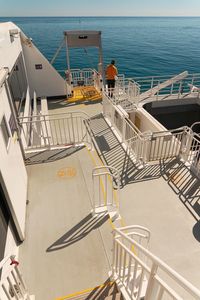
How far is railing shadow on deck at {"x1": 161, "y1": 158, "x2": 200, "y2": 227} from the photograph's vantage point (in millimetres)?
5518

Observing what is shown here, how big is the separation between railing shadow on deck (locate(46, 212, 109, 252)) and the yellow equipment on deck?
8.41 m

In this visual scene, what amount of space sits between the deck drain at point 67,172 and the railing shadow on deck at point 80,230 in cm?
161

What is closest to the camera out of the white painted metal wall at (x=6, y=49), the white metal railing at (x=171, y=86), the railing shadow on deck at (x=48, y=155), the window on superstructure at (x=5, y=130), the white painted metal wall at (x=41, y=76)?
the window on superstructure at (x=5, y=130)

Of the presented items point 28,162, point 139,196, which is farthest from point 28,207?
point 139,196

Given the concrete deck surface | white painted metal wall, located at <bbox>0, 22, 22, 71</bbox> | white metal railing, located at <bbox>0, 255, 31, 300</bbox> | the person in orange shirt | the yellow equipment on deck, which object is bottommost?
the concrete deck surface

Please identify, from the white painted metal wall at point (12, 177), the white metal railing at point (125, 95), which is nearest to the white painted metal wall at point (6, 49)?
the white painted metal wall at point (12, 177)

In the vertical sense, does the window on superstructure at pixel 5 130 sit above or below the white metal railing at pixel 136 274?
above

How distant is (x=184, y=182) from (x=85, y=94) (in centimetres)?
851

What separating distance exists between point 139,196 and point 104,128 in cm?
433

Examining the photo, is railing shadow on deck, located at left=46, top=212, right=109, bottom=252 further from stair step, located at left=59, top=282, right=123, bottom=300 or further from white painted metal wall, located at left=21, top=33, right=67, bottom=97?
white painted metal wall, located at left=21, top=33, right=67, bottom=97

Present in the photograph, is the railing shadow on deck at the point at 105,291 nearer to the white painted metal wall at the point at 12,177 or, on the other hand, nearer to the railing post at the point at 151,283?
the railing post at the point at 151,283

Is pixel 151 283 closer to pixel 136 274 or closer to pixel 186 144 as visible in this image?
pixel 136 274

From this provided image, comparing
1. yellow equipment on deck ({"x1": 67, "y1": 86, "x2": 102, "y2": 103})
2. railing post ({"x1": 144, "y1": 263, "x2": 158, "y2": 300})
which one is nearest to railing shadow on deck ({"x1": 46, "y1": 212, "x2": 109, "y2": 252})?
railing post ({"x1": 144, "y1": 263, "x2": 158, "y2": 300})

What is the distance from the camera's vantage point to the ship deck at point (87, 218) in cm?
394
